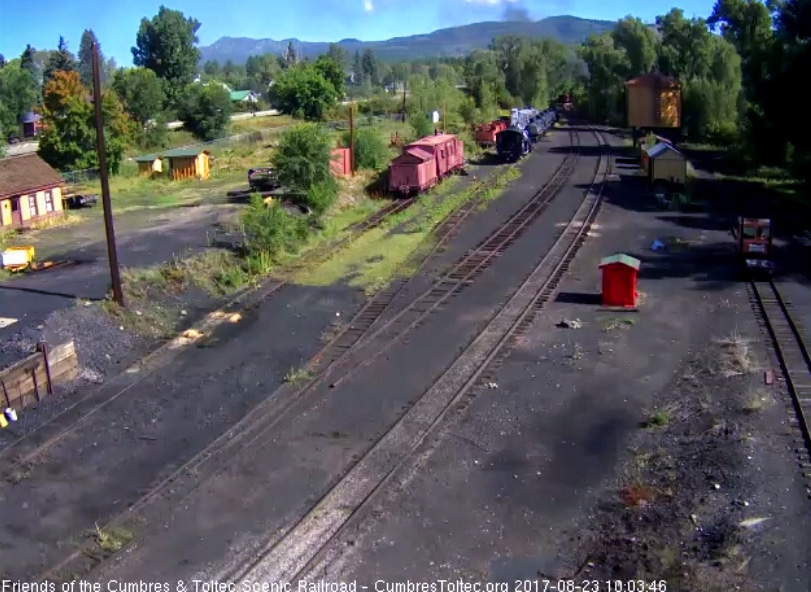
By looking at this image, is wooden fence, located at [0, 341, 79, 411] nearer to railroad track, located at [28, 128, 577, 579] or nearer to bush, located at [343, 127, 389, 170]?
railroad track, located at [28, 128, 577, 579]

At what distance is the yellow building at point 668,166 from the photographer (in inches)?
1502

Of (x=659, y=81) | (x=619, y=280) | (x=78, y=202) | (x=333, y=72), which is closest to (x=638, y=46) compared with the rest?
(x=659, y=81)

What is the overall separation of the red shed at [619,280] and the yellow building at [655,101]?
47149 millimetres

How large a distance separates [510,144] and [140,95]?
33.8m

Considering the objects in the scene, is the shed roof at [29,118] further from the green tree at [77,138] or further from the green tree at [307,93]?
the green tree at [77,138]

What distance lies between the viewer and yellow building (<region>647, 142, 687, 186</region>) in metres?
38.2

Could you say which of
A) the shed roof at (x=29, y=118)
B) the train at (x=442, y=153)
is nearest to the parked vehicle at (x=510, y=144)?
the train at (x=442, y=153)

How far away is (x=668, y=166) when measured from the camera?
3844 cm

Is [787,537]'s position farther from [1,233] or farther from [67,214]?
[67,214]

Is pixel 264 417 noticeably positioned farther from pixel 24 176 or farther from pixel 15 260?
pixel 24 176

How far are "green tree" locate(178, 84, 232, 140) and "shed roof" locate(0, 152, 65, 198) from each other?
35527 millimetres

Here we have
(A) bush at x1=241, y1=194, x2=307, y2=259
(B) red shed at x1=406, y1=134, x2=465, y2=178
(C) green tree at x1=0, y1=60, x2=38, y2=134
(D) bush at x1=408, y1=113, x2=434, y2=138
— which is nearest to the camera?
(A) bush at x1=241, y1=194, x2=307, y2=259

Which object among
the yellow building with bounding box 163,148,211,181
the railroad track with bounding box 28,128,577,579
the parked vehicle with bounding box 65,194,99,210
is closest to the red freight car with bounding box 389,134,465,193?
the railroad track with bounding box 28,128,577,579

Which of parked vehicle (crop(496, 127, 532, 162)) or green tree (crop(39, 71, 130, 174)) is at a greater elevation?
green tree (crop(39, 71, 130, 174))
